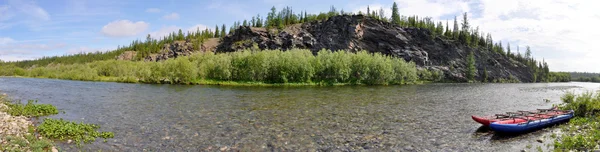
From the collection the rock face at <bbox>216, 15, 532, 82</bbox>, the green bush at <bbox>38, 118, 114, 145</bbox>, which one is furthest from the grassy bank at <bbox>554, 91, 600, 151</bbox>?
the rock face at <bbox>216, 15, 532, 82</bbox>

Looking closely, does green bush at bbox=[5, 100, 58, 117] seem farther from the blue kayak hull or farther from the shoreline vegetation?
the blue kayak hull

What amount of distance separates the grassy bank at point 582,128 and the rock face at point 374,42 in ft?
477

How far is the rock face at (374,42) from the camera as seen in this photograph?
178 meters

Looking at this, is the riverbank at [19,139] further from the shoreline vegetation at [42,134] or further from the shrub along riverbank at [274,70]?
the shrub along riverbank at [274,70]

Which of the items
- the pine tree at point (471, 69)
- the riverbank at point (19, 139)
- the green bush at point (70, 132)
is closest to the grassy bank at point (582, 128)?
the riverbank at point (19, 139)

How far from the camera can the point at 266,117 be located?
28688 millimetres

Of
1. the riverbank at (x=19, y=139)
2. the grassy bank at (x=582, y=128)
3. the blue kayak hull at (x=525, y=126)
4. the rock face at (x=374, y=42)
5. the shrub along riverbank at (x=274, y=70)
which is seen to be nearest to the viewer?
the riverbank at (x=19, y=139)

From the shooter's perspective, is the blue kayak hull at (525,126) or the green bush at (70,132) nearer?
the green bush at (70,132)

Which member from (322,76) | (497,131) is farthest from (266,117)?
(322,76)

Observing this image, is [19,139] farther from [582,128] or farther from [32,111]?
[582,128]

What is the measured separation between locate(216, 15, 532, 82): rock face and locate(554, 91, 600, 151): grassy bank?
145m

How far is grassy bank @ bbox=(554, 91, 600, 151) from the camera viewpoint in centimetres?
1709

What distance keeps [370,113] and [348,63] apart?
79.4 meters

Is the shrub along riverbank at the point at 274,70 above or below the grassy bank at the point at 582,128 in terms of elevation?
above
